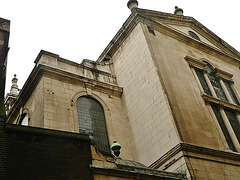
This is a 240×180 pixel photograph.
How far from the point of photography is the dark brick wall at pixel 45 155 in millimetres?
9352

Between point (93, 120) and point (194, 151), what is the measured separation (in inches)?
226

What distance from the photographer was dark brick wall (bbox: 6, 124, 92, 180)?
9.35 m

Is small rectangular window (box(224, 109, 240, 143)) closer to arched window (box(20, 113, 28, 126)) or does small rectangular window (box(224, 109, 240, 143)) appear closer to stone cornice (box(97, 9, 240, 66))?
stone cornice (box(97, 9, 240, 66))

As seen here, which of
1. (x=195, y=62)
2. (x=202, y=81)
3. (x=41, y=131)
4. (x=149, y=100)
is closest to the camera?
(x=41, y=131)

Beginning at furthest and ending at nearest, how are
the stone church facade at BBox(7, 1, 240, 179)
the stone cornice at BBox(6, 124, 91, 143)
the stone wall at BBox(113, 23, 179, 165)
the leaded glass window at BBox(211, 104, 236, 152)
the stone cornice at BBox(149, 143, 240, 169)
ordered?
the leaded glass window at BBox(211, 104, 236, 152) → the stone wall at BBox(113, 23, 179, 165) → the stone church facade at BBox(7, 1, 240, 179) → the stone cornice at BBox(149, 143, 240, 169) → the stone cornice at BBox(6, 124, 91, 143)

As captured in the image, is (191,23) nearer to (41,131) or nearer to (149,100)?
(149,100)

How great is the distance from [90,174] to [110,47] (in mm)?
12980

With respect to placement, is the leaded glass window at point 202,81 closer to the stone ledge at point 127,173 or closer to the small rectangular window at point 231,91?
the small rectangular window at point 231,91

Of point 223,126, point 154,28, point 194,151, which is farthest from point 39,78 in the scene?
point 223,126

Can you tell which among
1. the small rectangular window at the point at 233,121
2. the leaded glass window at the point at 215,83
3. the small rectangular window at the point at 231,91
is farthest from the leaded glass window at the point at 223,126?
the small rectangular window at the point at 231,91

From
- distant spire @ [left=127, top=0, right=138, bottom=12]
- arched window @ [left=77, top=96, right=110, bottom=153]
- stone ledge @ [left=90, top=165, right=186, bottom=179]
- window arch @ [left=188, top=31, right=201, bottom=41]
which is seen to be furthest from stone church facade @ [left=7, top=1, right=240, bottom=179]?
stone ledge @ [left=90, top=165, right=186, bottom=179]

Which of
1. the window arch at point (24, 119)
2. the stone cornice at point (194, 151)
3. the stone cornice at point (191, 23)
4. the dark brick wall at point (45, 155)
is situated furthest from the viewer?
the stone cornice at point (191, 23)

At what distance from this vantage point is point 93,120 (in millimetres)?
17422

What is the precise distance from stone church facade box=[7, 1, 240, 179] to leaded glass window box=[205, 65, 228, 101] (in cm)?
9
